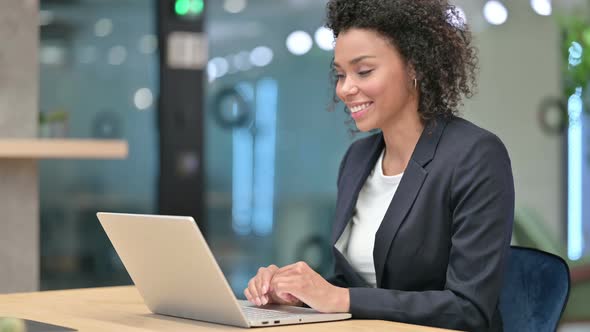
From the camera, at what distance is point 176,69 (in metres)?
4.39

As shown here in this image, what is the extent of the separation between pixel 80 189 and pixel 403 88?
230 centimetres

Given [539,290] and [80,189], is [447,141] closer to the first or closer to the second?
[539,290]

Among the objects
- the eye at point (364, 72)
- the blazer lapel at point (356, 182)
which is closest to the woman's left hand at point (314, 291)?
the blazer lapel at point (356, 182)

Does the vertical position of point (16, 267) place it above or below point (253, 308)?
below

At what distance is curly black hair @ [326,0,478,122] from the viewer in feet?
7.30

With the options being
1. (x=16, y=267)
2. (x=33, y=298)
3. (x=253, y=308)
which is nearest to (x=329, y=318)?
(x=253, y=308)

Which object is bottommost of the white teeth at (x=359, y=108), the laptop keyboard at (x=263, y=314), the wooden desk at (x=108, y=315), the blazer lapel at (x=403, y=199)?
the wooden desk at (x=108, y=315)

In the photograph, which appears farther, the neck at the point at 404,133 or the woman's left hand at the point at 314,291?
the neck at the point at 404,133

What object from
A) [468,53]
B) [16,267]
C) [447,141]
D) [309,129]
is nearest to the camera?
[447,141]

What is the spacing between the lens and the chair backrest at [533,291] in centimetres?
203

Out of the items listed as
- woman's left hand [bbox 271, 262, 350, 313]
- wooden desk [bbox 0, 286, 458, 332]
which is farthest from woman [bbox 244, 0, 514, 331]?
wooden desk [bbox 0, 286, 458, 332]

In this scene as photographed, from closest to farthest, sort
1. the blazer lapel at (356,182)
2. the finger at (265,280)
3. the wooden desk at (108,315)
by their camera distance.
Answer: the wooden desk at (108,315), the finger at (265,280), the blazer lapel at (356,182)

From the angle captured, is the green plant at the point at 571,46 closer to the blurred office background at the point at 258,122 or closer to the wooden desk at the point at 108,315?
the blurred office background at the point at 258,122

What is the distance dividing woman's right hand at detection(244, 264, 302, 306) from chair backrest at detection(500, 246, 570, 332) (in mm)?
427
